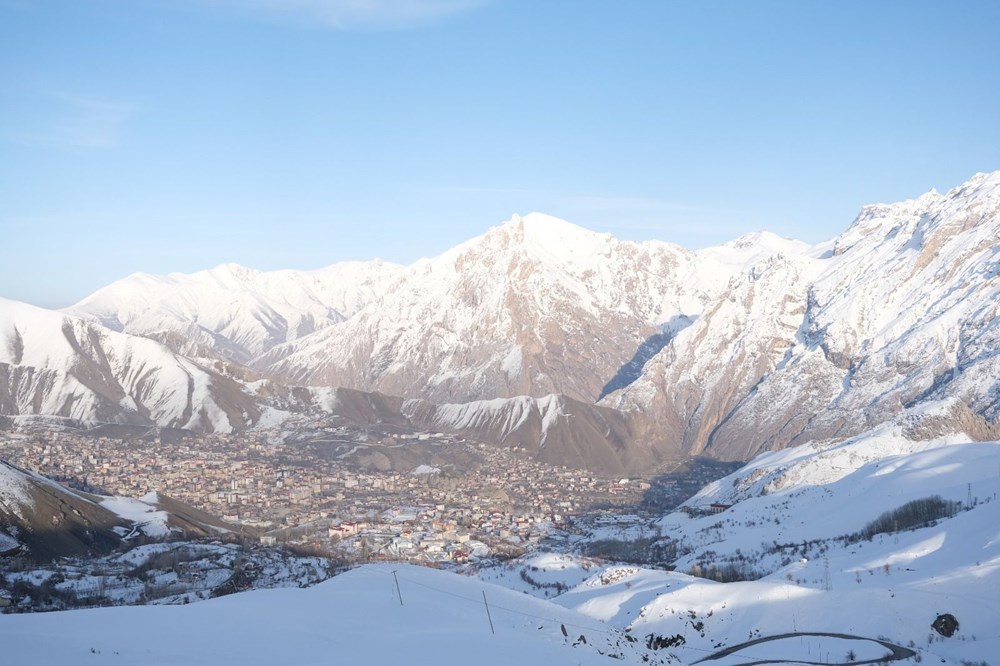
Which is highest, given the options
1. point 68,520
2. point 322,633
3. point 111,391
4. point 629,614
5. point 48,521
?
point 111,391

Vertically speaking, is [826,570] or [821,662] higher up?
[821,662]

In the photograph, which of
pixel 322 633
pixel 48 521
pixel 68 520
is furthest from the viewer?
pixel 68 520

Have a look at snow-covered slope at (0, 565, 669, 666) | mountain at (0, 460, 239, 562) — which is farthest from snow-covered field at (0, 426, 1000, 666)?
mountain at (0, 460, 239, 562)

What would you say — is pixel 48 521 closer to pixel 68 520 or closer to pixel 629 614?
pixel 68 520

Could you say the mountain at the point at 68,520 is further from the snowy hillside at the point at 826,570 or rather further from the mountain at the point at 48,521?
the snowy hillside at the point at 826,570

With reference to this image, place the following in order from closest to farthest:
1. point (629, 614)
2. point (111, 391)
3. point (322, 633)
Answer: point (322, 633) < point (629, 614) < point (111, 391)

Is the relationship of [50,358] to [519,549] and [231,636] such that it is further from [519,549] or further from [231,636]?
[231,636]

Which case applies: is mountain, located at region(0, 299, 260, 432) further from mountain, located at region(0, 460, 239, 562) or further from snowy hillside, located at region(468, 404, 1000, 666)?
snowy hillside, located at region(468, 404, 1000, 666)

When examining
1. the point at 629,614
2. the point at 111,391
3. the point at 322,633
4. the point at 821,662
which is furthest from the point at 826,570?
the point at 111,391
